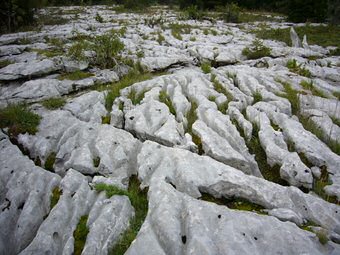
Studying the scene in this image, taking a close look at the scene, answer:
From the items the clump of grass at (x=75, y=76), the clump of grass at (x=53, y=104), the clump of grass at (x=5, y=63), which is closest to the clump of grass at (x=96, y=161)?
the clump of grass at (x=53, y=104)

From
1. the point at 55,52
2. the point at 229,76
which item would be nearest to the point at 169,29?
the point at 55,52

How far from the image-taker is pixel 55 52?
1447 cm

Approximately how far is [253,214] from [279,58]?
1181 centimetres

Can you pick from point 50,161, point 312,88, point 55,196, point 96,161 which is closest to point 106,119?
point 96,161

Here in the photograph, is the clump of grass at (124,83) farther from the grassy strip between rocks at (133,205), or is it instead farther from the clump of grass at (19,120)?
the grassy strip between rocks at (133,205)

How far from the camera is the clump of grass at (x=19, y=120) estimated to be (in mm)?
7750

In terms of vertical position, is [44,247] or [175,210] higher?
[175,210]

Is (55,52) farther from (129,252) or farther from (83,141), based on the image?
(129,252)

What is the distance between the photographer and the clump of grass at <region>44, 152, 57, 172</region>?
675cm

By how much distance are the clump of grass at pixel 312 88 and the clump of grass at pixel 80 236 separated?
30.9 feet

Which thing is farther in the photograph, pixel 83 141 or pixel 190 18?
pixel 190 18

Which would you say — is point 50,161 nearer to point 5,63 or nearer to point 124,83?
point 124,83

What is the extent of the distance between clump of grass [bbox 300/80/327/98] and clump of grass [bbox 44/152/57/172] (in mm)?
9621

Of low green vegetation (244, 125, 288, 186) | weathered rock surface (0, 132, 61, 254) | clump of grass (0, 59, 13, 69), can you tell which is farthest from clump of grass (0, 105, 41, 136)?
low green vegetation (244, 125, 288, 186)
